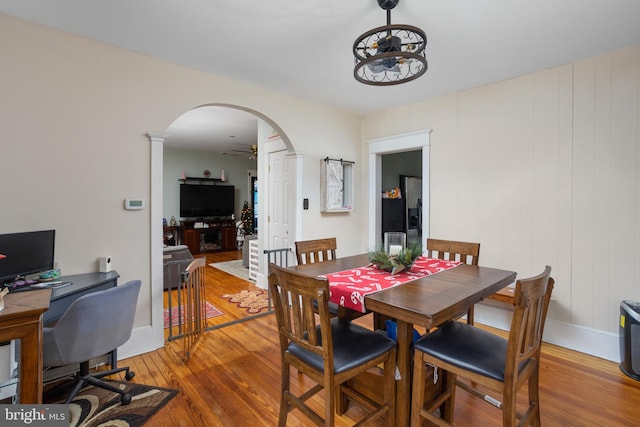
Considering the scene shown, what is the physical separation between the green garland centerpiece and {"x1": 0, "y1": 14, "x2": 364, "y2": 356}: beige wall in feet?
6.57

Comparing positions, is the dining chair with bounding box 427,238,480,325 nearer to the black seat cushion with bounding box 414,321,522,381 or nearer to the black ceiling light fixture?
the black seat cushion with bounding box 414,321,522,381

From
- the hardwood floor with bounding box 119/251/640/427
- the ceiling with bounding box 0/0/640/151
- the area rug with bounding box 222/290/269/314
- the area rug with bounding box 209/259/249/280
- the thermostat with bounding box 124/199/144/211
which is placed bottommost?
the hardwood floor with bounding box 119/251/640/427

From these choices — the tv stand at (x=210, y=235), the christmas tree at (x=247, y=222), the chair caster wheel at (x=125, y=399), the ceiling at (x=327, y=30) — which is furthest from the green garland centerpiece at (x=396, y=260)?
the tv stand at (x=210, y=235)

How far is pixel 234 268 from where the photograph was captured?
6.00m

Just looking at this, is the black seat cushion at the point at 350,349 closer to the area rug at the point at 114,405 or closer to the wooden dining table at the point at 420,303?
the wooden dining table at the point at 420,303

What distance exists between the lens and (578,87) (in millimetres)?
2707

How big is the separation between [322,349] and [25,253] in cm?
211

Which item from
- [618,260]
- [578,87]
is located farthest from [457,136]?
[618,260]

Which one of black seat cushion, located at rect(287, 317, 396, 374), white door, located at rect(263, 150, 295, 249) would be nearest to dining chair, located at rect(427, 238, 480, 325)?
black seat cushion, located at rect(287, 317, 396, 374)

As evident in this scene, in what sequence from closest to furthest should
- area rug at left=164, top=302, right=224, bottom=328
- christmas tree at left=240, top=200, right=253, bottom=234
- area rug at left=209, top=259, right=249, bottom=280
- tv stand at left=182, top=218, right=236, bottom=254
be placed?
area rug at left=164, top=302, right=224, bottom=328, area rug at left=209, top=259, right=249, bottom=280, christmas tree at left=240, top=200, right=253, bottom=234, tv stand at left=182, top=218, right=236, bottom=254

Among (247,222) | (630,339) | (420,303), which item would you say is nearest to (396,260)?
(420,303)

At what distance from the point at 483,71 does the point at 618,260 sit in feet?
6.66

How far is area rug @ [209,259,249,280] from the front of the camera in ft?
18.0

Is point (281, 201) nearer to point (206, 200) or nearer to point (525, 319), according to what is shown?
point (525, 319)
